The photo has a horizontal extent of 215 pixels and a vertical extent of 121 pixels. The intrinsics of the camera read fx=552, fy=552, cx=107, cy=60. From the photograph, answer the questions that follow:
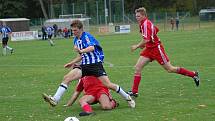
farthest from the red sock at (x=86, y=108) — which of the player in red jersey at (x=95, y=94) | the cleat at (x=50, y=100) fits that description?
the cleat at (x=50, y=100)

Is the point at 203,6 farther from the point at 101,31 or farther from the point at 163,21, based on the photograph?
the point at 101,31

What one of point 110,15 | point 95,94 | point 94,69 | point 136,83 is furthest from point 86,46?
point 110,15

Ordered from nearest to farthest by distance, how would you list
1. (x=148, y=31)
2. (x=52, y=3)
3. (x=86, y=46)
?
(x=86, y=46), (x=148, y=31), (x=52, y=3)

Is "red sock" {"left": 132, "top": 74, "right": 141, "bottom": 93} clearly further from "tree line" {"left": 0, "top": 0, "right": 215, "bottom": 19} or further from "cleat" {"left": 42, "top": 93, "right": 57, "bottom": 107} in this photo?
"tree line" {"left": 0, "top": 0, "right": 215, "bottom": 19}

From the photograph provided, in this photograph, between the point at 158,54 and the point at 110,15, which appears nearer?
the point at 158,54

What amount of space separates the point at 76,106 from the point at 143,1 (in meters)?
85.9

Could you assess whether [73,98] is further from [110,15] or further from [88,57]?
[110,15]

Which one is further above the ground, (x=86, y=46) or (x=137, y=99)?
(x=86, y=46)

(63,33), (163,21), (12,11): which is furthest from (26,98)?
(12,11)

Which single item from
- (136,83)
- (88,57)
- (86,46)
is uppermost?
(86,46)

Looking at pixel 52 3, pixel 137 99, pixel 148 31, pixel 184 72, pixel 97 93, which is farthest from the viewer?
pixel 52 3

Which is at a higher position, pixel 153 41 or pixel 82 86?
pixel 153 41

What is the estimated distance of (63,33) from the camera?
63000mm

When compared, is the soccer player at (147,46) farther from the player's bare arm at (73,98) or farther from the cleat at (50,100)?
the cleat at (50,100)
